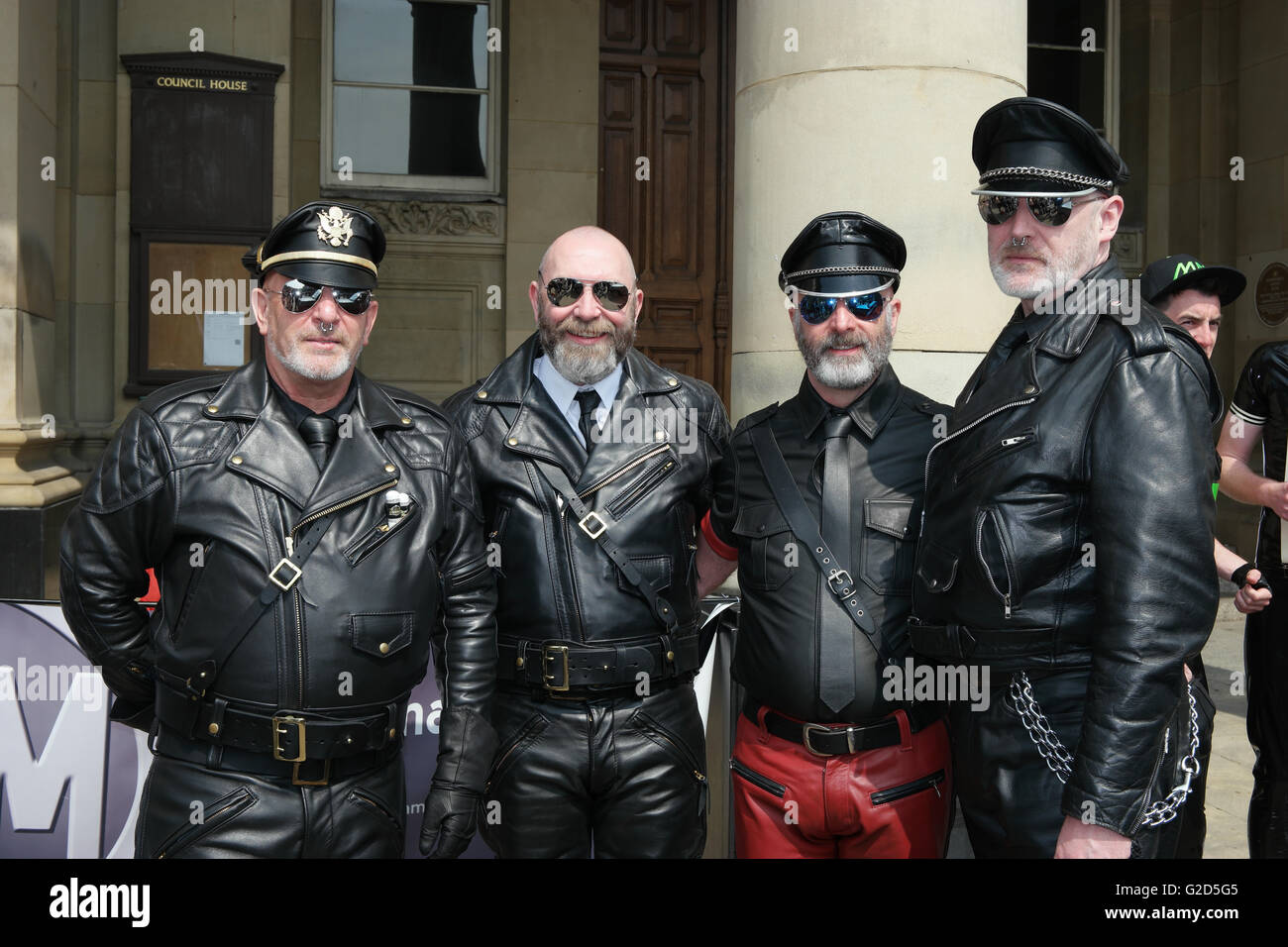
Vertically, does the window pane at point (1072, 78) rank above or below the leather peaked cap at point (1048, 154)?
above

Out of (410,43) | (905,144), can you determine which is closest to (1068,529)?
(905,144)

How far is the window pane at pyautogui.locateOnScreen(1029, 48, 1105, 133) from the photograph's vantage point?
1161 centimetres

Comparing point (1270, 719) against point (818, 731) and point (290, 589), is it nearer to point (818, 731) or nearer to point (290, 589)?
point (818, 731)

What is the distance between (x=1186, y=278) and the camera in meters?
4.11

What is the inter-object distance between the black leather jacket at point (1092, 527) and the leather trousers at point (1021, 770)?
62 mm

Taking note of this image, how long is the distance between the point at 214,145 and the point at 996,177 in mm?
7398

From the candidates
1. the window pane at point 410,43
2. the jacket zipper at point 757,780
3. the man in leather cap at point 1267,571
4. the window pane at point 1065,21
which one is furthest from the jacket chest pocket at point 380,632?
the window pane at point 1065,21

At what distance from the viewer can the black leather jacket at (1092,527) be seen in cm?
240

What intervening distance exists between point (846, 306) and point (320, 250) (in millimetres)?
1445

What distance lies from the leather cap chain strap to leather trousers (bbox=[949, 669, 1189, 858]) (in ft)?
1.50

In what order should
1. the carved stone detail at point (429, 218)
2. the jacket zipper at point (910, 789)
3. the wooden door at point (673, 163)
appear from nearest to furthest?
1. the jacket zipper at point (910, 789)
2. the carved stone detail at point (429, 218)
3. the wooden door at point (673, 163)

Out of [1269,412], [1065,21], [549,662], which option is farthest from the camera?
[1065,21]

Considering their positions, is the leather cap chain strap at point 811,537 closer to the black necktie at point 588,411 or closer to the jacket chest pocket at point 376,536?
the black necktie at point 588,411

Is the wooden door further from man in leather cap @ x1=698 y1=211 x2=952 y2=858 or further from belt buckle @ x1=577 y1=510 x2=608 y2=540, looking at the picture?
belt buckle @ x1=577 y1=510 x2=608 y2=540
